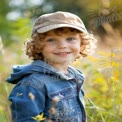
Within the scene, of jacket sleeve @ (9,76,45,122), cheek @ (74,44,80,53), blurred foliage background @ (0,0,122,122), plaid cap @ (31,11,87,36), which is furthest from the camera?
blurred foliage background @ (0,0,122,122)

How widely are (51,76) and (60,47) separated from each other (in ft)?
0.64

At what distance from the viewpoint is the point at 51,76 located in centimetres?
379

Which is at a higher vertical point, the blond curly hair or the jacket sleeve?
the blond curly hair

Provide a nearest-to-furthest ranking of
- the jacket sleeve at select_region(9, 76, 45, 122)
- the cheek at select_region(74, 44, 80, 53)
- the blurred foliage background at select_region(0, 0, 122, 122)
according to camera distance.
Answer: the jacket sleeve at select_region(9, 76, 45, 122)
the cheek at select_region(74, 44, 80, 53)
the blurred foliage background at select_region(0, 0, 122, 122)

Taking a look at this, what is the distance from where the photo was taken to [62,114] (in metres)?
3.73

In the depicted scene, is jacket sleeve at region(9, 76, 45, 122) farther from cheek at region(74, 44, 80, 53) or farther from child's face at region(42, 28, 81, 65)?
cheek at region(74, 44, 80, 53)

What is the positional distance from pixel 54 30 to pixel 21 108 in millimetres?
568

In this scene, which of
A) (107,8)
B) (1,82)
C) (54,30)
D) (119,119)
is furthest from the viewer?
(107,8)

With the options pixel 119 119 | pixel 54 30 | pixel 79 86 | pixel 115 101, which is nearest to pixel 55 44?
pixel 54 30

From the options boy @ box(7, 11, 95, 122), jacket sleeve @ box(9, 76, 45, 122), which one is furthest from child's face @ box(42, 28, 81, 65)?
jacket sleeve @ box(9, 76, 45, 122)

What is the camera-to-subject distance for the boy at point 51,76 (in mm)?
3629

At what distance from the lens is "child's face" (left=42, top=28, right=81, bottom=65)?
150 inches

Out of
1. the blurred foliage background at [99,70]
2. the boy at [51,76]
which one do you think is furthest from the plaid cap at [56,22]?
the blurred foliage background at [99,70]

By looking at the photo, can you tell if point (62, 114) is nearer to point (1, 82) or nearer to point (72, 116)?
point (72, 116)
